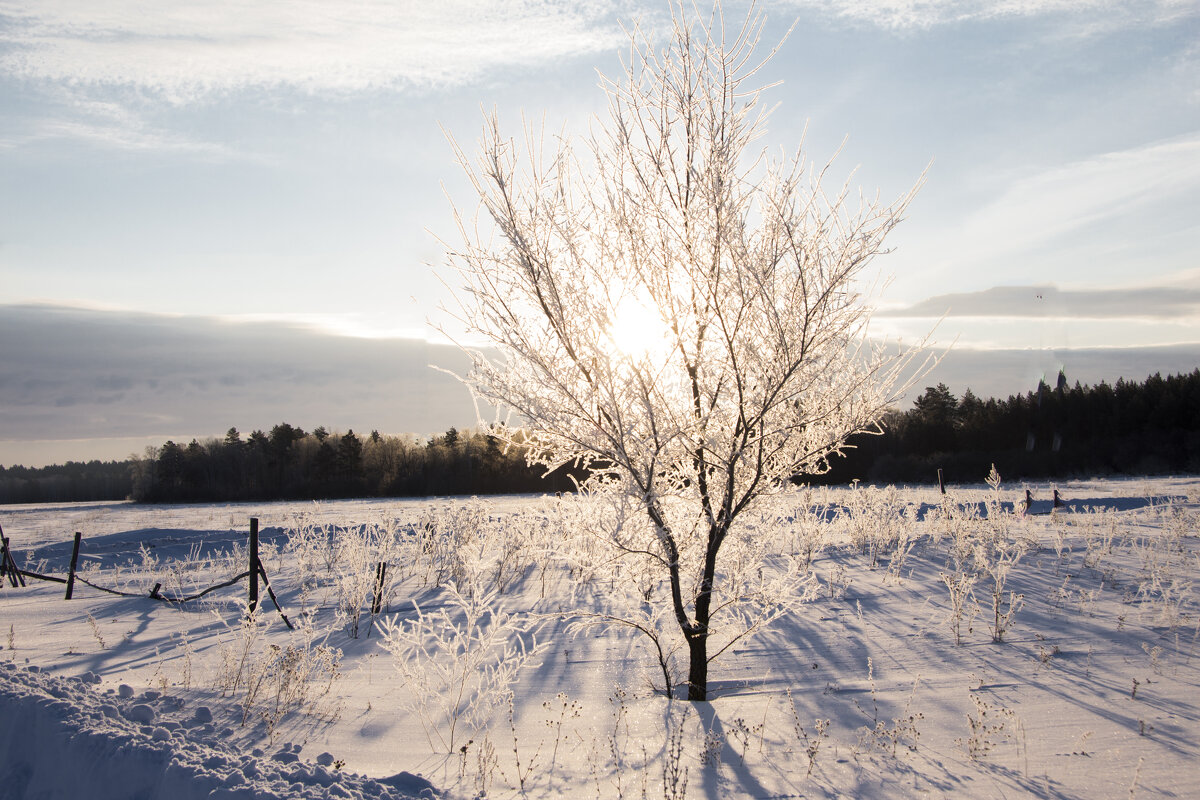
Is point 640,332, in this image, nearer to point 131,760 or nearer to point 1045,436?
point 131,760

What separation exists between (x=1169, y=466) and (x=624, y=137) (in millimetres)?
46113

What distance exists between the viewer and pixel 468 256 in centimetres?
468

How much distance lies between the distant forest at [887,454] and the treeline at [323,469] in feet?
0.26

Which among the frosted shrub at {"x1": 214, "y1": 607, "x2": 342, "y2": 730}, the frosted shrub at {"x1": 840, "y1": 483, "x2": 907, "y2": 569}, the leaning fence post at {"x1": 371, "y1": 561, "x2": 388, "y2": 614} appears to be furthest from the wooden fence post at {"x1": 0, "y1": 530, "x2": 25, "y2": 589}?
the frosted shrub at {"x1": 840, "y1": 483, "x2": 907, "y2": 569}

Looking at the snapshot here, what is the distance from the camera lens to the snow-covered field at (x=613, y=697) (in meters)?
3.75

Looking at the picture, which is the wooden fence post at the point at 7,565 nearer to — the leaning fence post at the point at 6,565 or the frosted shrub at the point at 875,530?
the leaning fence post at the point at 6,565

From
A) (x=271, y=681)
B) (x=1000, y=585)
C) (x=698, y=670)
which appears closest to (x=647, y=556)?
(x=698, y=670)

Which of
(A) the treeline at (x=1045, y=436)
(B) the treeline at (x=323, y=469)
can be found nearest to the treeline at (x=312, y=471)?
(B) the treeline at (x=323, y=469)

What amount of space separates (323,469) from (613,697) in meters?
47.0

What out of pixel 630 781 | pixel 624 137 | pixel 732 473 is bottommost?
pixel 630 781

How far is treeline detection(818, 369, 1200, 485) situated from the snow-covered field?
1259 inches

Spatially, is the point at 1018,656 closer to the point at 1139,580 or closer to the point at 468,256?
the point at 1139,580

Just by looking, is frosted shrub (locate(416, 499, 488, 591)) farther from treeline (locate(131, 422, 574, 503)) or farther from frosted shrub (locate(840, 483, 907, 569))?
treeline (locate(131, 422, 574, 503))

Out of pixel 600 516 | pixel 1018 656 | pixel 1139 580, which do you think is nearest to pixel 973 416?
pixel 1139 580
